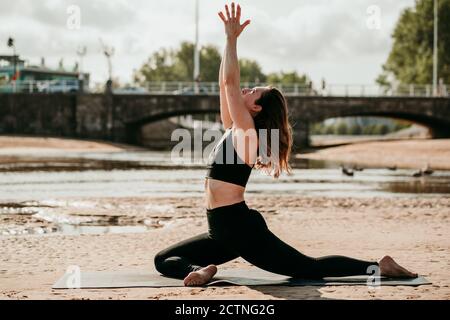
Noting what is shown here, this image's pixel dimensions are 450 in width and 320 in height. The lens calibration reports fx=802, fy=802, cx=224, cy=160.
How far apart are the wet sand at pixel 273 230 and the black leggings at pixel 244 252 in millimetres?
222

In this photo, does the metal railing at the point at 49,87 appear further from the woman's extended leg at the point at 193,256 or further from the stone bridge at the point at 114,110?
the woman's extended leg at the point at 193,256

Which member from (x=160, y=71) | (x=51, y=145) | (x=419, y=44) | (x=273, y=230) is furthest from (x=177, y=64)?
(x=273, y=230)

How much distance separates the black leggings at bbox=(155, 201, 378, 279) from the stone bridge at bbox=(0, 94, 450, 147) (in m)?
53.2

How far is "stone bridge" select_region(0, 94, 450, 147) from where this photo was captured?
5956cm

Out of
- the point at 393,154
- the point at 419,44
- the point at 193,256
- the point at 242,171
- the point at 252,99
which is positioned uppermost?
the point at 419,44

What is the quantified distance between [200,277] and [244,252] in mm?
375

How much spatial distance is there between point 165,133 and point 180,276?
8302 centimetres

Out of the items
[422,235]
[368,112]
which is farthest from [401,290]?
[368,112]

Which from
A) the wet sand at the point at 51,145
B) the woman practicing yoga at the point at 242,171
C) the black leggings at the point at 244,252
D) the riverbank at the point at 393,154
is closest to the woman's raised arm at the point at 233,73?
the woman practicing yoga at the point at 242,171

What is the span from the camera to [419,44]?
77375mm

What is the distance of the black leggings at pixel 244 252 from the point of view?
5539 mm

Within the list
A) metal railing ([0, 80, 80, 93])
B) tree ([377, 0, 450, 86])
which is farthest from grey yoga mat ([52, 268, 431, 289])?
tree ([377, 0, 450, 86])

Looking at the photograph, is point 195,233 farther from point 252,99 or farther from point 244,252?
point 252,99
